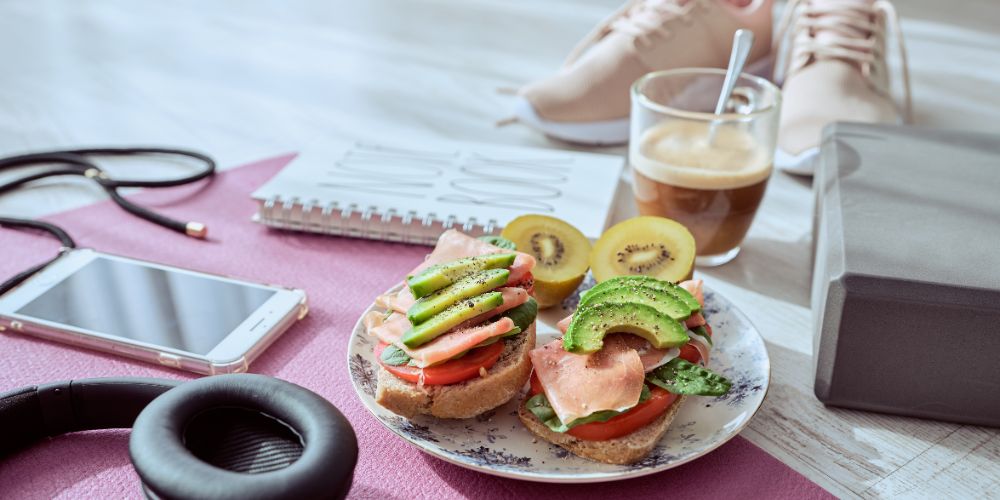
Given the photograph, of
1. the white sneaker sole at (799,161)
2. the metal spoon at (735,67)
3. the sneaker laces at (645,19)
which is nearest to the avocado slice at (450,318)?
the metal spoon at (735,67)

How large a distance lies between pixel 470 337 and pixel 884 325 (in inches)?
14.0

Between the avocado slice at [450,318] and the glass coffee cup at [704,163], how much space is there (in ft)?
1.20

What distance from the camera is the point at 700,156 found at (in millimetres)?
973

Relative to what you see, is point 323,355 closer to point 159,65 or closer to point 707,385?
point 707,385

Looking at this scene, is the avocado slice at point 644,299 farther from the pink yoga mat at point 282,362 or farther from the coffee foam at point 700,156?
the coffee foam at point 700,156

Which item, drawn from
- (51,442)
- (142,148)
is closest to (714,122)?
(51,442)

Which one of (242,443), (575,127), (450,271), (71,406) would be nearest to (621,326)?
(450,271)

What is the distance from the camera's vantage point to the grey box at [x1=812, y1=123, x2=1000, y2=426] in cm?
69

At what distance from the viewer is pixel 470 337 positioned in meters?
0.66

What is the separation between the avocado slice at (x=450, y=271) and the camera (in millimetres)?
717

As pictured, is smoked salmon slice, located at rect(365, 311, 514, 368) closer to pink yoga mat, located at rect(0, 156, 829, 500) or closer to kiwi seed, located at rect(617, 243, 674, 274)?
pink yoga mat, located at rect(0, 156, 829, 500)

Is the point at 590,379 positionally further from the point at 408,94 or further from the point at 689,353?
the point at 408,94

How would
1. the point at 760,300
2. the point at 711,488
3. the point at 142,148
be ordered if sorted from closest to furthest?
the point at 711,488 < the point at 760,300 < the point at 142,148

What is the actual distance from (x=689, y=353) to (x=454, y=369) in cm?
21
